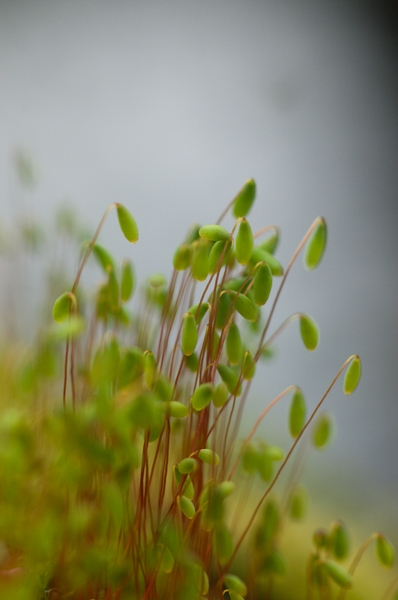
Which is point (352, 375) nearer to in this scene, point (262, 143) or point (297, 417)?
point (297, 417)

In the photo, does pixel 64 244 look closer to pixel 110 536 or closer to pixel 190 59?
pixel 190 59

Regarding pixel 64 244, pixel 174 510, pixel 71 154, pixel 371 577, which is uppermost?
pixel 71 154

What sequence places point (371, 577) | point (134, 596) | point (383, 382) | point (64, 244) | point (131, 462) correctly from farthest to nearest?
point (64, 244), point (383, 382), point (371, 577), point (134, 596), point (131, 462)

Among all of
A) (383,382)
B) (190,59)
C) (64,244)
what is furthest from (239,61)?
(383,382)

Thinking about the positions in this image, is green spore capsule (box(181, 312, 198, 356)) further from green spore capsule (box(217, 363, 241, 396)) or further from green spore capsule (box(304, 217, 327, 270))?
green spore capsule (box(304, 217, 327, 270))

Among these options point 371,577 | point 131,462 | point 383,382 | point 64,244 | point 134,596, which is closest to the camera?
point 131,462

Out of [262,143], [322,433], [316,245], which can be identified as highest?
[262,143]

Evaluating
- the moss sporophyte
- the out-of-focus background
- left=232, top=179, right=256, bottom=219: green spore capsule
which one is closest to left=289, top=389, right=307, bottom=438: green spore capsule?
the moss sporophyte

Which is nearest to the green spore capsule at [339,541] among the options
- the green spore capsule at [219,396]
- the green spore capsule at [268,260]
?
the green spore capsule at [219,396]

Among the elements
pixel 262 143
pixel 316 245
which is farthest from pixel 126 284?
pixel 262 143
